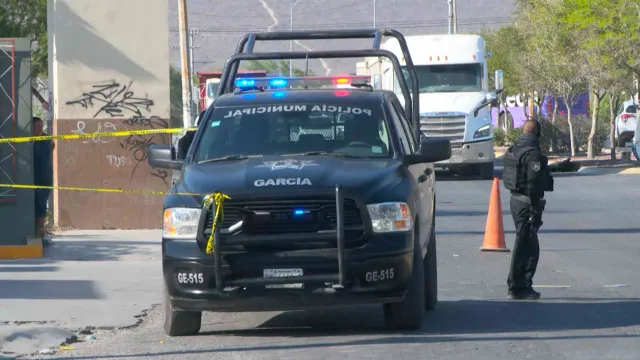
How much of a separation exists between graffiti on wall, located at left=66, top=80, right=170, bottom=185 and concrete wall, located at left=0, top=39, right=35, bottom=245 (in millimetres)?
2310

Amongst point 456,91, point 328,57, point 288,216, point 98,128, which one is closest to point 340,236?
point 288,216

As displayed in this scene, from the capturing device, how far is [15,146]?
1388 centimetres

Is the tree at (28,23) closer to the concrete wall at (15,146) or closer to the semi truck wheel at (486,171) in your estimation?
the semi truck wheel at (486,171)

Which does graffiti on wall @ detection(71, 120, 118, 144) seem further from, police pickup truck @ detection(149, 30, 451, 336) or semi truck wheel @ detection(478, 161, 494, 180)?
semi truck wheel @ detection(478, 161, 494, 180)

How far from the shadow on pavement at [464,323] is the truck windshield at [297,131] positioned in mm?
1383

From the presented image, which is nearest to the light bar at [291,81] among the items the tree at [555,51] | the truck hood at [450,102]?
the truck hood at [450,102]

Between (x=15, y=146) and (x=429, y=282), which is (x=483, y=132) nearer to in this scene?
(x=15, y=146)

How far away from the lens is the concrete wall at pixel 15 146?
13.7 meters

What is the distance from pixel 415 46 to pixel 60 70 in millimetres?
13951

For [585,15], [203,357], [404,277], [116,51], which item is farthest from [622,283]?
[585,15]

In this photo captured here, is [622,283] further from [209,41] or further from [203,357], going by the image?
[209,41]

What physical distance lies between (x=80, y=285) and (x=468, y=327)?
439 centimetres

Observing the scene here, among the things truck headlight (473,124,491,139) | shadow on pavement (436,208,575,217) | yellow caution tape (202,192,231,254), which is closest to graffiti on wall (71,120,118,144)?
shadow on pavement (436,208,575,217)

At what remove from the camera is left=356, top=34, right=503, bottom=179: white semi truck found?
28.6 meters
